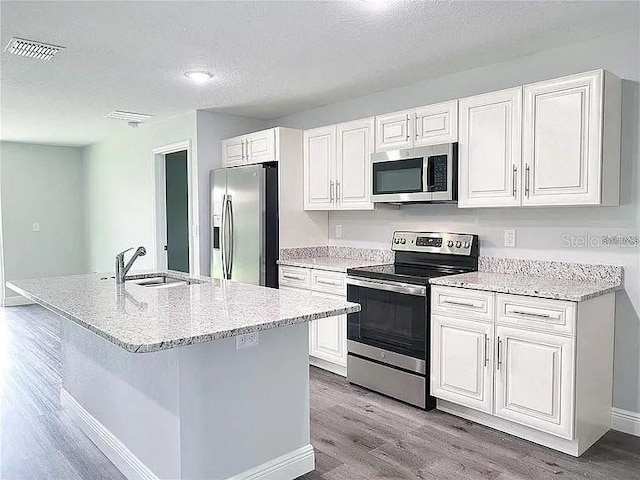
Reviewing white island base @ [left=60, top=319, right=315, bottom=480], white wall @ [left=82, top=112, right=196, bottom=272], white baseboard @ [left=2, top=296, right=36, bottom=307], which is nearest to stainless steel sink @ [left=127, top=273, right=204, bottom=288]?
white island base @ [left=60, top=319, right=315, bottom=480]

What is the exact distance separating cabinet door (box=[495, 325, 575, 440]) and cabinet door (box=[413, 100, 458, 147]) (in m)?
1.36

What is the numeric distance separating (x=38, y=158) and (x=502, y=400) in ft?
23.8

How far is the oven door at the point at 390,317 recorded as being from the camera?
3205 mm

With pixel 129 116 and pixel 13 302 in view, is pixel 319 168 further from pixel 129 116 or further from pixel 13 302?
pixel 13 302

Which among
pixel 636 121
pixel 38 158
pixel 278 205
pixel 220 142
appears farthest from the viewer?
pixel 38 158

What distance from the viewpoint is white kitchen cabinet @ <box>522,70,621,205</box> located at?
265cm

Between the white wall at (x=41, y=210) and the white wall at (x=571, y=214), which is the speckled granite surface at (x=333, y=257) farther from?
the white wall at (x=41, y=210)

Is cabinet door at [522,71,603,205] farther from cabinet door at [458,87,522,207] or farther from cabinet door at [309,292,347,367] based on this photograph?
cabinet door at [309,292,347,367]

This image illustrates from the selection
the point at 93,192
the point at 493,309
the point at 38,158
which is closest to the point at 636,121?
the point at 493,309

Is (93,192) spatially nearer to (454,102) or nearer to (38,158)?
(38,158)

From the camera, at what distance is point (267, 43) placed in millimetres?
3006

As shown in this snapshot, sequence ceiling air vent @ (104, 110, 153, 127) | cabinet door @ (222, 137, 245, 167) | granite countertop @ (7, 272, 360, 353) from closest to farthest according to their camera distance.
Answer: granite countertop @ (7, 272, 360, 353) → cabinet door @ (222, 137, 245, 167) → ceiling air vent @ (104, 110, 153, 127)

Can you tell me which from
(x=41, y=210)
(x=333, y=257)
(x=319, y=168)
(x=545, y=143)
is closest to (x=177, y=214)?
(x=41, y=210)

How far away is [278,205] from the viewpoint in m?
4.44
